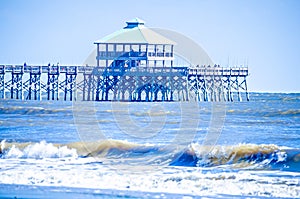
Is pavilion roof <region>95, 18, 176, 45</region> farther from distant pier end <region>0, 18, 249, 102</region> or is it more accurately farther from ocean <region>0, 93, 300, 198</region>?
ocean <region>0, 93, 300, 198</region>

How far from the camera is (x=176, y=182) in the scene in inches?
780

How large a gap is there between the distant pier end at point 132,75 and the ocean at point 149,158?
1594 cm

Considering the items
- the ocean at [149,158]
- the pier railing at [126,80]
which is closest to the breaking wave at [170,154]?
the ocean at [149,158]

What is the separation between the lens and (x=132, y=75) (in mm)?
57969

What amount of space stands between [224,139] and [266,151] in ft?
16.4

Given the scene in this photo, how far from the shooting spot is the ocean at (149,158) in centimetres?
1878

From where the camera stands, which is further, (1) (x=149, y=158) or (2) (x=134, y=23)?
(2) (x=134, y=23)

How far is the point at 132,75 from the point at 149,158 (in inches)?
1296

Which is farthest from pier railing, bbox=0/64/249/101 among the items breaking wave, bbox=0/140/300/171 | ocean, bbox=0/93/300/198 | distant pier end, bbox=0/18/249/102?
breaking wave, bbox=0/140/300/171

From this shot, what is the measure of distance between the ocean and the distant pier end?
628 inches

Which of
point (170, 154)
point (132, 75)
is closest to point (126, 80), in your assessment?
point (132, 75)

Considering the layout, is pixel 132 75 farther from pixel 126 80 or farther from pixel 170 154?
pixel 170 154

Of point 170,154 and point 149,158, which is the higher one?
point 170,154

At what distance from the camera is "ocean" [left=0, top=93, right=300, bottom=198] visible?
1878cm
